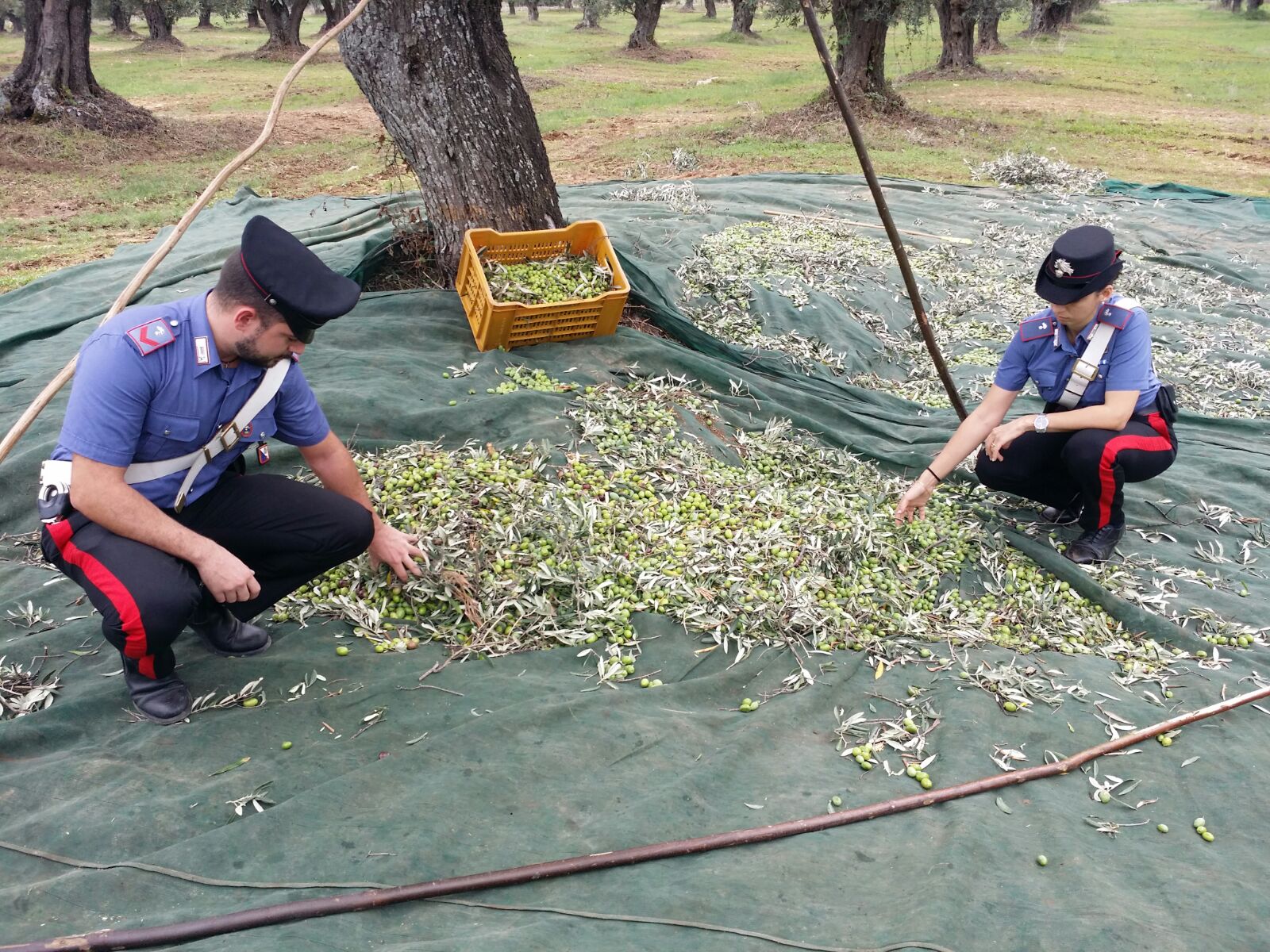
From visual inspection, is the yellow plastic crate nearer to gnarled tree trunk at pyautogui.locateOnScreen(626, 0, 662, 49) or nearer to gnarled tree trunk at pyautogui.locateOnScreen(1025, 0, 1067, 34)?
gnarled tree trunk at pyautogui.locateOnScreen(626, 0, 662, 49)

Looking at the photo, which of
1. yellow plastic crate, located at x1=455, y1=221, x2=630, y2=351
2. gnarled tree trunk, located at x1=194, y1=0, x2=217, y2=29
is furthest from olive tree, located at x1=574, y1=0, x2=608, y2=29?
yellow plastic crate, located at x1=455, y1=221, x2=630, y2=351

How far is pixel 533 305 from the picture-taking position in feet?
16.7

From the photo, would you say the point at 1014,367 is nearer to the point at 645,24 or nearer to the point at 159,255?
the point at 159,255

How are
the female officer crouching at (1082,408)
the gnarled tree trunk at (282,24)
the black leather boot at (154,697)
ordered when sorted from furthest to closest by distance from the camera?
the gnarled tree trunk at (282,24)
the female officer crouching at (1082,408)
the black leather boot at (154,697)

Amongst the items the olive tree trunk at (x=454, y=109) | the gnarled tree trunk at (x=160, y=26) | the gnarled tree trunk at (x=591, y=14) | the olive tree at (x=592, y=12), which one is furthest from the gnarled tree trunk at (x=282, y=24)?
the olive tree trunk at (x=454, y=109)

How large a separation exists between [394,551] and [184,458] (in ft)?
2.71

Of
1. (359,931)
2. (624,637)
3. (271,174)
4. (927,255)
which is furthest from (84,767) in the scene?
(271,174)

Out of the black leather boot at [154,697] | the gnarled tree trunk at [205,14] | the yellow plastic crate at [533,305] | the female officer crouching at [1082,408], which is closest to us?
the black leather boot at [154,697]

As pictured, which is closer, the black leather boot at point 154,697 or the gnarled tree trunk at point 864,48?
the black leather boot at point 154,697

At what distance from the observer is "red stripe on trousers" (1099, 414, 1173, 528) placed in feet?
13.8

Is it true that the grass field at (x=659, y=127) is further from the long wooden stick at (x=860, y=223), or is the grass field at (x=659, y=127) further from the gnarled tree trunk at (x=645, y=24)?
the long wooden stick at (x=860, y=223)

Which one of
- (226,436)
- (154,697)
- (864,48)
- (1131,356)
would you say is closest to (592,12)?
(864,48)

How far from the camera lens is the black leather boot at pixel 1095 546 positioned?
175 inches

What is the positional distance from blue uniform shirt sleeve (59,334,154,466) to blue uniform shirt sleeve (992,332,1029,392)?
3568mm
